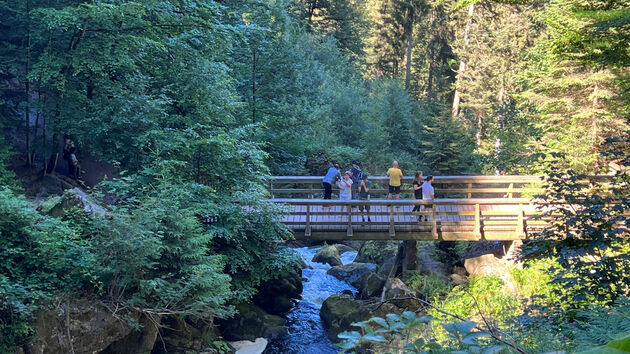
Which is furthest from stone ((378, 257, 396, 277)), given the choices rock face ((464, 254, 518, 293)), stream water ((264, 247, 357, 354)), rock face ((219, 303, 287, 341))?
rock face ((219, 303, 287, 341))

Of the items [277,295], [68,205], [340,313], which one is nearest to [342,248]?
[277,295]

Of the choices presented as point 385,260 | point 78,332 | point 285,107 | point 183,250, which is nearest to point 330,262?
point 385,260

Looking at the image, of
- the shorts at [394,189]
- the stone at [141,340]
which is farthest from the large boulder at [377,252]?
the stone at [141,340]

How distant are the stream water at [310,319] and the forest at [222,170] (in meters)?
0.55

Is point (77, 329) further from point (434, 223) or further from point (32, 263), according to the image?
point (434, 223)

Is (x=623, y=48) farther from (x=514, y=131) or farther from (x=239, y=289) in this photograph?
(x=514, y=131)

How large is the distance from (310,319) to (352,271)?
329cm

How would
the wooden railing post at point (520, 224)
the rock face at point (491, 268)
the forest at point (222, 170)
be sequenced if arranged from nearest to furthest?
the forest at point (222, 170), the rock face at point (491, 268), the wooden railing post at point (520, 224)

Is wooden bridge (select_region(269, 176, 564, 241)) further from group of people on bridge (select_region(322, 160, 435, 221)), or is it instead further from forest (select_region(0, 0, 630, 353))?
forest (select_region(0, 0, 630, 353))

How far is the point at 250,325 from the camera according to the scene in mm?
13492

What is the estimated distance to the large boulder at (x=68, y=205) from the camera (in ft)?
31.7

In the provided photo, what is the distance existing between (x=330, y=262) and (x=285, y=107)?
6865 mm

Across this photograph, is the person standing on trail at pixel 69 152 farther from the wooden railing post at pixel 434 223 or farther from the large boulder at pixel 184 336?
the wooden railing post at pixel 434 223

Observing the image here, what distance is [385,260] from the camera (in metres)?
17.7
